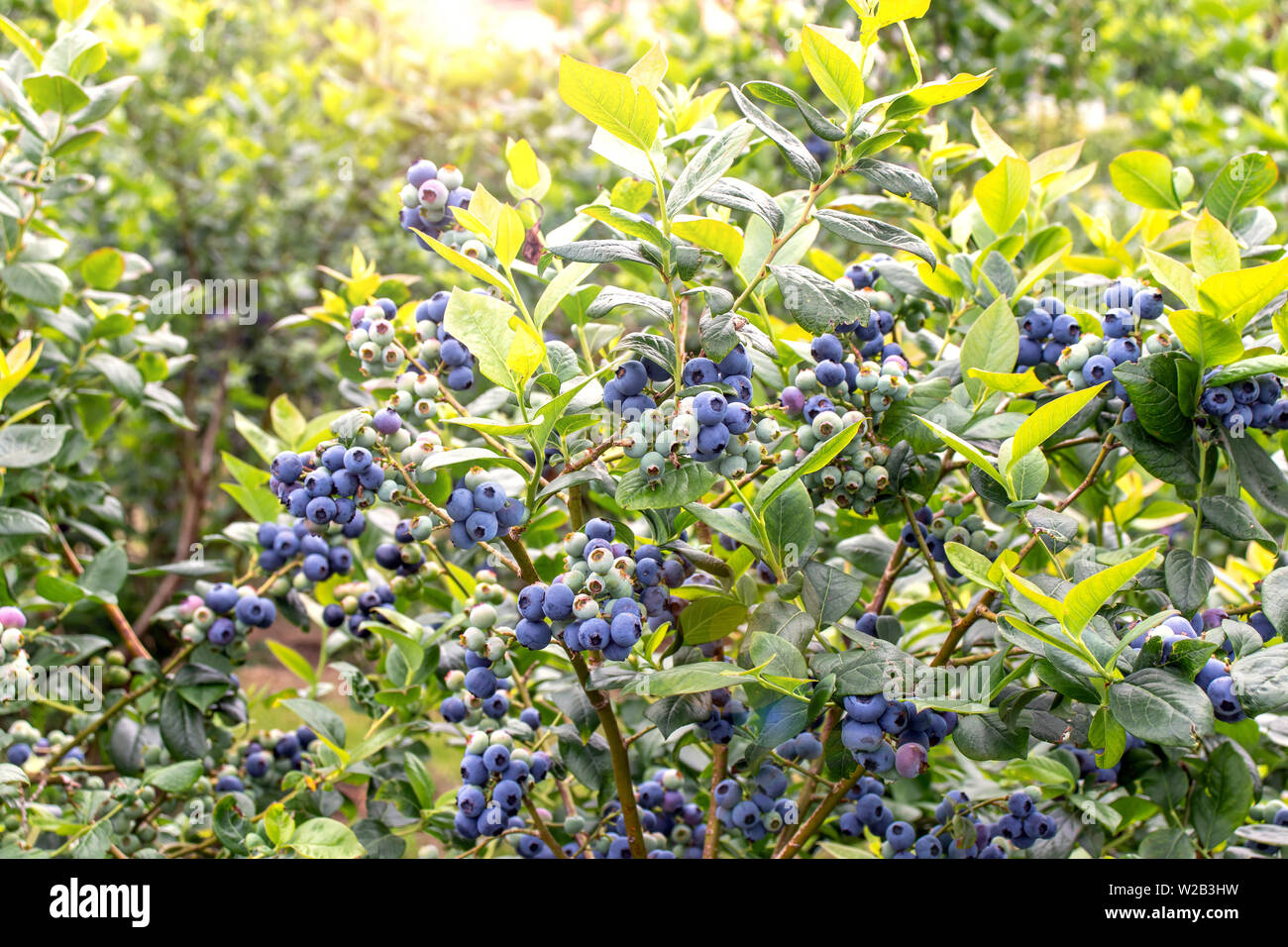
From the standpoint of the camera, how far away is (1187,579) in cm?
126

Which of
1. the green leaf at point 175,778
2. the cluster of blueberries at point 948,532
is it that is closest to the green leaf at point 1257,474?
the cluster of blueberries at point 948,532

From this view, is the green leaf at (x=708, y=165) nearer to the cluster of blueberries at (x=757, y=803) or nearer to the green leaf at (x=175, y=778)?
the cluster of blueberries at (x=757, y=803)

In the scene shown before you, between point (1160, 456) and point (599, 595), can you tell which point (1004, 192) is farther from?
point (599, 595)

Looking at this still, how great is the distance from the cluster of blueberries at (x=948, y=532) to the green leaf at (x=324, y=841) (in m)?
0.87

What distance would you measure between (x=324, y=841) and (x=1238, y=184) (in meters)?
1.59

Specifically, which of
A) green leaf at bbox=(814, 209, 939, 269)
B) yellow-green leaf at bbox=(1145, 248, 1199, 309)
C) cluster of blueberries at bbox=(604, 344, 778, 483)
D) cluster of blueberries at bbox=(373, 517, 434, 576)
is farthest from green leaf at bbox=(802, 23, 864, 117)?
cluster of blueberries at bbox=(373, 517, 434, 576)

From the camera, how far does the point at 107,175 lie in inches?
163

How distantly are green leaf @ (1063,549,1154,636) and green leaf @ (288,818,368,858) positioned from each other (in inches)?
37.9

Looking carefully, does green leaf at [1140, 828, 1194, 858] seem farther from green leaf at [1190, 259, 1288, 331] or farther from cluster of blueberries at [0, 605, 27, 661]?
cluster of blueberries at [0, 605, 27, 661]

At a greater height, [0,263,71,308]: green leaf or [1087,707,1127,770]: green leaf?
[0,263,71,308]: green leaf

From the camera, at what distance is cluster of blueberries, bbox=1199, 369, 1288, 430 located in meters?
1.24

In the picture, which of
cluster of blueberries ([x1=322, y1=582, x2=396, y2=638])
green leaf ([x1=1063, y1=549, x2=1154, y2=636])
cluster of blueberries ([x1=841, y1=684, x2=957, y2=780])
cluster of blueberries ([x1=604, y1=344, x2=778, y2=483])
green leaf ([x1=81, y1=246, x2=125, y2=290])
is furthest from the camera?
green leaf ([x1=81, y1=246, x2=125, y2=290])

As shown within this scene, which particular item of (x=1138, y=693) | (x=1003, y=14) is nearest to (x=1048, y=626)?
(x=1138, y=693)

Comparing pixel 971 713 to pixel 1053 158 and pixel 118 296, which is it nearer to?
pixel 1053 158
